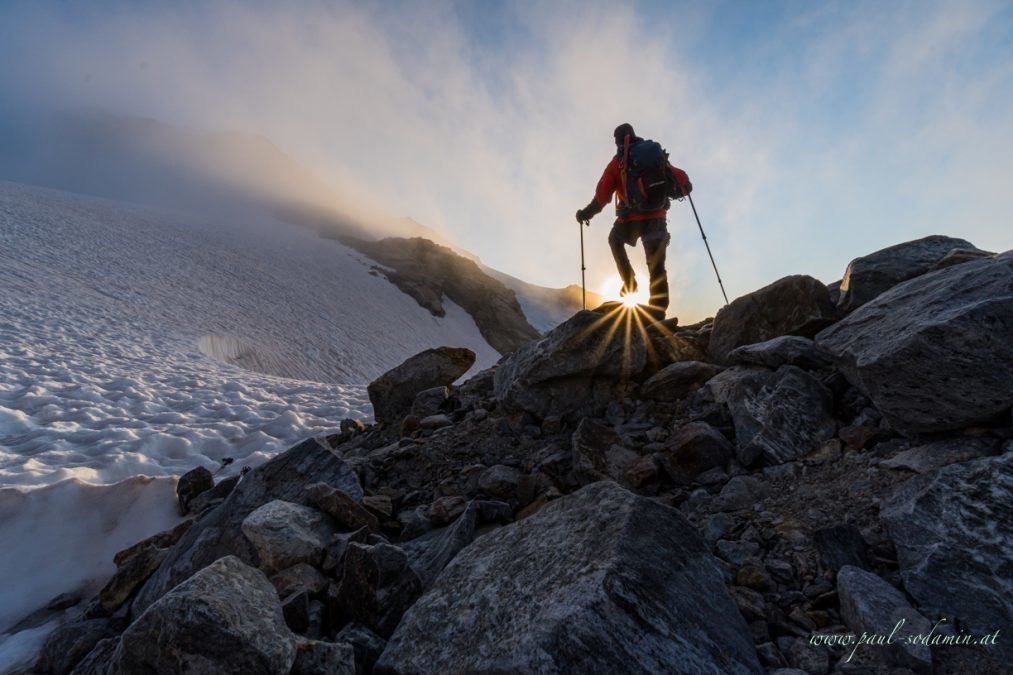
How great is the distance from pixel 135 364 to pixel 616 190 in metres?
13.4

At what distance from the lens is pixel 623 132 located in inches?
326

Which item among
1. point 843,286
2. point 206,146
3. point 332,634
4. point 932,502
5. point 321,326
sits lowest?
point 332,634

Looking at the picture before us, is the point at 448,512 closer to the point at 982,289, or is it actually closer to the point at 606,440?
the point at 606,440

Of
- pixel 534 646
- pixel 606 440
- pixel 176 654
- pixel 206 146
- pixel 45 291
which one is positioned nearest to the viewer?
pixel 534 646

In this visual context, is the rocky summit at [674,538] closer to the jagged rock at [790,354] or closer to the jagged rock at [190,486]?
the jagged rock at [790,354]

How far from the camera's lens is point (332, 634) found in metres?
2.93

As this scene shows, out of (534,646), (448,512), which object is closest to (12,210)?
(448,512)

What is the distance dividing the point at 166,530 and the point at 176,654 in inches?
148

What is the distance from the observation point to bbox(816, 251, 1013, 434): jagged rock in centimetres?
284

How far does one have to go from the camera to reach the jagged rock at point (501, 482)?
4.39m

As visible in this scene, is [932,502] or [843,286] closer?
[932,502]

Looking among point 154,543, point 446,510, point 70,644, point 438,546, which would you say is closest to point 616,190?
point 446,510

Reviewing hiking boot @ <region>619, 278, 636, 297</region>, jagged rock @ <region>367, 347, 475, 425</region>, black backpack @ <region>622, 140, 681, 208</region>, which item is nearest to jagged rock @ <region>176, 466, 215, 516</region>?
jagged rock @ <region>367, 347, 475, 425</region>

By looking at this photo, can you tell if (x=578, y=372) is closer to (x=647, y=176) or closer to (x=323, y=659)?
(x=323, y=659)
